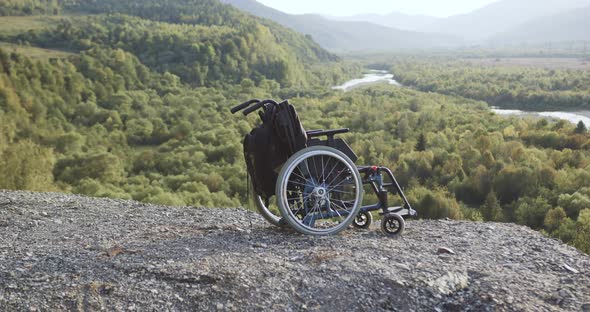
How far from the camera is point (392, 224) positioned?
24.0 feet

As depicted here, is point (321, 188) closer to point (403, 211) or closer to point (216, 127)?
point (403, 211)

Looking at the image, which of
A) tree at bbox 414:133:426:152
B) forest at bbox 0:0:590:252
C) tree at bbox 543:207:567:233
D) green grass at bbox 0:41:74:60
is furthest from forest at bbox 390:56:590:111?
green grass at bbox 0:41:74:60

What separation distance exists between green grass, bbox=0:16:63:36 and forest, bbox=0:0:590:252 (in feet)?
5.31

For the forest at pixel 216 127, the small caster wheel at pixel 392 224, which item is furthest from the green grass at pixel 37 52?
the small caster wheel at pixel 392 224

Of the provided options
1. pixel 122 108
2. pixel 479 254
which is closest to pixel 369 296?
pixel 479 254

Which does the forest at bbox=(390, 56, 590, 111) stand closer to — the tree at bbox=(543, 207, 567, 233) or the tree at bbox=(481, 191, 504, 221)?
the tree at bbox=(481, 191, 504, 221)

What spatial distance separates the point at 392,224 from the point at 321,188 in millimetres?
1315

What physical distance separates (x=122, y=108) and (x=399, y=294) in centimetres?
8885

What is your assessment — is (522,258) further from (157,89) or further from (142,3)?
(142,3)

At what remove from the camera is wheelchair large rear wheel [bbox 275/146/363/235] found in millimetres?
6648

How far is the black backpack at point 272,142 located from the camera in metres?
6.67

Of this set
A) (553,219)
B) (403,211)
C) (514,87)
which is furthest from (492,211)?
(514,87)

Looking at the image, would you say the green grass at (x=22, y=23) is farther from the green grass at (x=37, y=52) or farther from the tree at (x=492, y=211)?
the tree at (x=492, y=211)

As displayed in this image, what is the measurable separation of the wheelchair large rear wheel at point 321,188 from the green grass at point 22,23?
11552 cm
